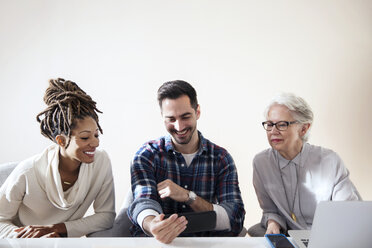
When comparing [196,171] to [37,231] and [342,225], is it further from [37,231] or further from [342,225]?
[342,225]

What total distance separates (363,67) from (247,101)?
2.78 feet

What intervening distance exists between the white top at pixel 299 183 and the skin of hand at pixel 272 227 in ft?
0.11

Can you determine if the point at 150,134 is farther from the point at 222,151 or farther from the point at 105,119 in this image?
the point at 222,151

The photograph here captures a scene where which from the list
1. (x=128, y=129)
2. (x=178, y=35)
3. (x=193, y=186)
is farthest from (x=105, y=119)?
(x=193, y=186)

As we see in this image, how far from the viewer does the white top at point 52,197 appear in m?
1.58

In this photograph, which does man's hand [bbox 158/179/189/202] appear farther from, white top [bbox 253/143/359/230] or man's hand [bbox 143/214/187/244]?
white top [bbox 253/143/359/230]

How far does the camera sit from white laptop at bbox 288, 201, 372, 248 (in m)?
0.91

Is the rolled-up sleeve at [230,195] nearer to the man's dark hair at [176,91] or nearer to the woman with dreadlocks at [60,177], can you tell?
the man's dark hair at [176,91]

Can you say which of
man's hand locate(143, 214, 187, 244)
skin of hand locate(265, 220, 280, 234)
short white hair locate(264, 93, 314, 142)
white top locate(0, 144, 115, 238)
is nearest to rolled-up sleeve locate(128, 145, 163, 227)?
white top locate(0, 144, 115, 238)

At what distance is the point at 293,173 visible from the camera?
70.8 inches

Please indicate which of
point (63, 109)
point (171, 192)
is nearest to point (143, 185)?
point (171, 192)

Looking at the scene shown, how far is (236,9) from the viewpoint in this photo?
2.44 meters

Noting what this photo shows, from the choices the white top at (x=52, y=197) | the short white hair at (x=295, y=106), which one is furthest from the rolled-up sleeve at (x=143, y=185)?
the short white hair at (x=295, y=106)

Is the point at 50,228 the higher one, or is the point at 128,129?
the point at 128,129
